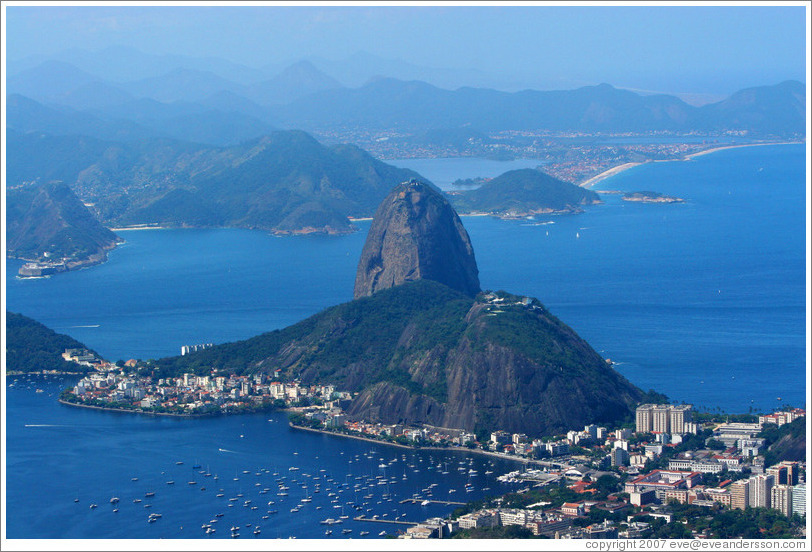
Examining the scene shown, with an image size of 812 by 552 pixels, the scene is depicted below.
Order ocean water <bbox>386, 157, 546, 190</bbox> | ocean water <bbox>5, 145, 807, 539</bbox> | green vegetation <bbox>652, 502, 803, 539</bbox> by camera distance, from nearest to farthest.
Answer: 1. green vegetation <bbox>652, 502, 803, 539</bbox>
2. ocean water <bbox>5, 145, 807, 539</bbox>
3. ocean water <bbox>386, 157, 546, 190</bbox>

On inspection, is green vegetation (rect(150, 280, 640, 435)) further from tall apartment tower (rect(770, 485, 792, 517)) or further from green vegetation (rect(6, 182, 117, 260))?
green vegetation (rect(6, 182, 117, 260))

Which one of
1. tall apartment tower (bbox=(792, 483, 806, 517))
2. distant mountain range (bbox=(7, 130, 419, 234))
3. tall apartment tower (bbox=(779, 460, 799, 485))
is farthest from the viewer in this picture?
distant mountain range (bbox=(7, 130, 419, 234))

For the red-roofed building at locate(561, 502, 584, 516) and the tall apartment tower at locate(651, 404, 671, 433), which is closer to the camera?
the red-roofed building at locate(561, 502, 584, 516)

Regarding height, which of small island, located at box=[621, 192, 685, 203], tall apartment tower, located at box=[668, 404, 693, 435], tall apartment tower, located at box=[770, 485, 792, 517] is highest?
small island, located at box=[621, 192, 685, 203]

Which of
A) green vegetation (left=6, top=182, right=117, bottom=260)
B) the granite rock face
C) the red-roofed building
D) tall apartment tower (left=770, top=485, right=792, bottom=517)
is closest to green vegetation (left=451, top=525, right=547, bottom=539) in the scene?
the red-roofed building

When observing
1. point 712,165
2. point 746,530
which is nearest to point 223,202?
point 712,165

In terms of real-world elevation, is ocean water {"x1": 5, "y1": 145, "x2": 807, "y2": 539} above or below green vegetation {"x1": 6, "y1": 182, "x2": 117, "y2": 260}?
below

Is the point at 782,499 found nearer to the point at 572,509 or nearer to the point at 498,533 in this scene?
the point at 572,509
